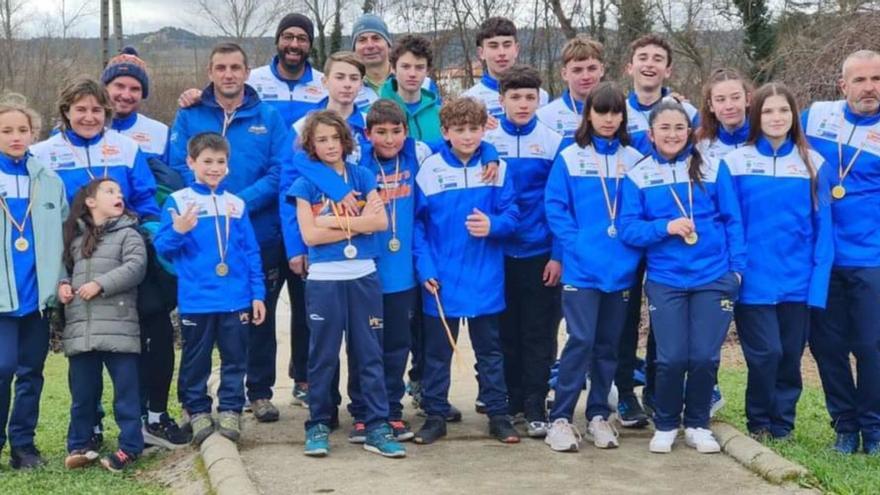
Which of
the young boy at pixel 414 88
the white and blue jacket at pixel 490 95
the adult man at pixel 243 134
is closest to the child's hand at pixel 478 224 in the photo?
the young boy at pixel 414 88

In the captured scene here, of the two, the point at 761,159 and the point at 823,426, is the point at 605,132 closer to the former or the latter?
the point at 761,159

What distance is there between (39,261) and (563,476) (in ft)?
10.3

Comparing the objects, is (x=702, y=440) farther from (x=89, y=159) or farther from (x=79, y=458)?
(x=89, y=159)

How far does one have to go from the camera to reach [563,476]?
18.4 ft

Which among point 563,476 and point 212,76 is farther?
point 212,76

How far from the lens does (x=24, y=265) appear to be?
594 cm

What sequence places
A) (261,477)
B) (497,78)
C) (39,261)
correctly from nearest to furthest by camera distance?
1. (261,477)
2. (39,261)
3. (497,78)

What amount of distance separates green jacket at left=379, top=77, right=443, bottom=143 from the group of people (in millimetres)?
331

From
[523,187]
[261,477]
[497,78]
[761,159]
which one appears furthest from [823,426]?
[261,477]

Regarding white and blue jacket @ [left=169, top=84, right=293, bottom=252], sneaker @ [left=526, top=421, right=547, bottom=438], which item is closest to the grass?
sneaker @ [left=526, top=421, right=547, bottom=438]

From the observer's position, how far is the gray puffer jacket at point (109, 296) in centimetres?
590

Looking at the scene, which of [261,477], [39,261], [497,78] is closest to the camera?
[261,477]

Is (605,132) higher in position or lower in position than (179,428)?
higher

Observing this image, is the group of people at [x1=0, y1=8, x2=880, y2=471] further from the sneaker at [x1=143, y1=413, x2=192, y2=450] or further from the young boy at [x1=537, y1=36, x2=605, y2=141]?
the young boy at [x1=537, y1=36, x2=605, y2=141]
